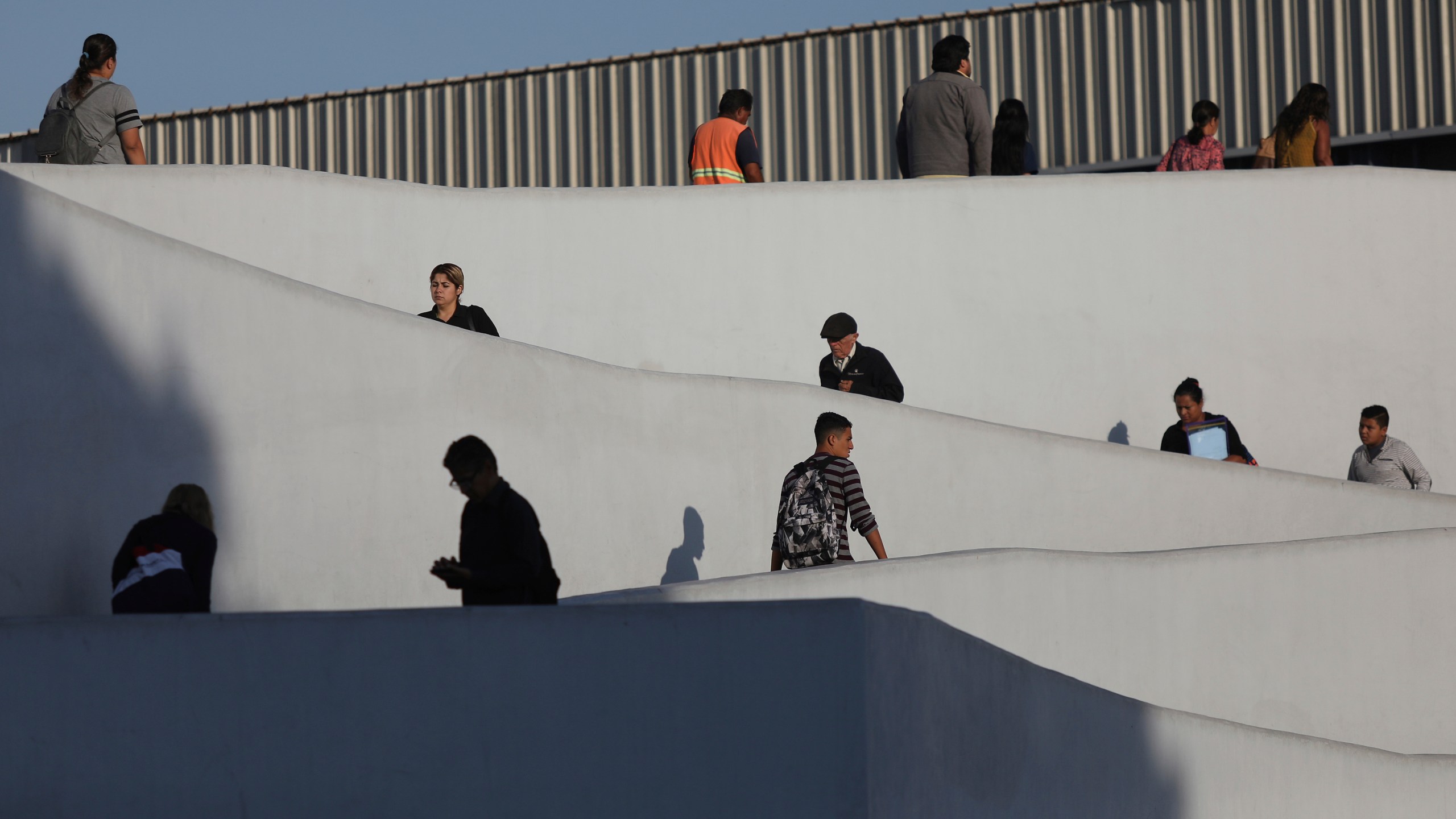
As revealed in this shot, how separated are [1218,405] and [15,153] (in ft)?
41.0

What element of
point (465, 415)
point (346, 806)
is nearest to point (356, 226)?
point (465, 415)

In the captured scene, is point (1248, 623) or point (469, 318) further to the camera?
point (469, 318)

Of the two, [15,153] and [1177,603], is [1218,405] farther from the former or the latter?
[15,153]

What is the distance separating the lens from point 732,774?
13.2 feet

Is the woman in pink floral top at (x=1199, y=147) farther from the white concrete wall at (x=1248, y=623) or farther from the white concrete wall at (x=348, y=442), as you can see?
the white concrete wall at (x=1248, y=623)

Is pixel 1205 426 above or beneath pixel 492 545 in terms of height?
above

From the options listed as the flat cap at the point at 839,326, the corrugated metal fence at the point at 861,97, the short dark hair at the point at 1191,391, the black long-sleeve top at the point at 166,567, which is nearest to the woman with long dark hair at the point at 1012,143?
the short dark hair at the point at 1191,391

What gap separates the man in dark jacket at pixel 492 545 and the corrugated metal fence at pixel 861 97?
9657 millimetres

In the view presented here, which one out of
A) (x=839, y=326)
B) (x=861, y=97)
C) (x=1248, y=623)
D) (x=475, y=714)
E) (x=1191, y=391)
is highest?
(x=861, y=97)

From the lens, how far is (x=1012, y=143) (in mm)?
11281

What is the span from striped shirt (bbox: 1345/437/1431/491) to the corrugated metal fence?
4.94 m

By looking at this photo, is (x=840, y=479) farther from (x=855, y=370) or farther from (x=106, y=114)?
(x=106, y=114)

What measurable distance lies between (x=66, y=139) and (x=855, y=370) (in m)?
4.91

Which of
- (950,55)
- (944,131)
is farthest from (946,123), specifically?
(950,55)
